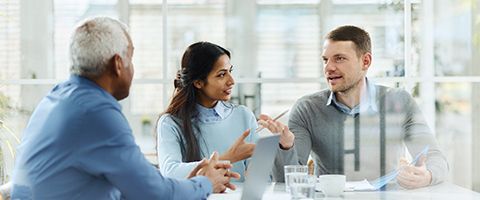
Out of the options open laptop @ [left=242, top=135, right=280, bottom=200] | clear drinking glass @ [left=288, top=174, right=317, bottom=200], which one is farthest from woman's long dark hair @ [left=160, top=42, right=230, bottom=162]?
open laptop @ [left=242, top=135, right=280, bottom=200]

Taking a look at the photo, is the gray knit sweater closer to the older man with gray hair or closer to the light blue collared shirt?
the light blue collared shirt

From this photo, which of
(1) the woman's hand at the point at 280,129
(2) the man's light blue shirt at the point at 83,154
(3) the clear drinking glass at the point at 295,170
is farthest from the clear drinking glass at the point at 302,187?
(2) the man's light blue shirt at the point at 83,154

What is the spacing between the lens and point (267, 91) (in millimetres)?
4203

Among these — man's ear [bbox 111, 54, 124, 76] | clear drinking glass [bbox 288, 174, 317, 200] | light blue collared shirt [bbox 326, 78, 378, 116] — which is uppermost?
man's ear [bbox 111, 54, 124, 76]

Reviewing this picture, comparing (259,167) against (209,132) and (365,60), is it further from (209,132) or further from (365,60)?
(365,60)

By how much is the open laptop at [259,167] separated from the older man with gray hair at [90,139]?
29cm

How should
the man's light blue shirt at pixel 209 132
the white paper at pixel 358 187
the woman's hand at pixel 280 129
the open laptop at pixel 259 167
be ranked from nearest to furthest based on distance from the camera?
the open laptop at pixel 259 167 < the white paper at pixel 358 187 < the woman's hand at pixel 280 129 < the man's light blue shirt at pixel 209 132

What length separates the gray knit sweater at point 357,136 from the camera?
3.38 metres

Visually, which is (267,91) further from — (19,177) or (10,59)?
(19,177)

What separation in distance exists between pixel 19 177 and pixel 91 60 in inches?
14.4

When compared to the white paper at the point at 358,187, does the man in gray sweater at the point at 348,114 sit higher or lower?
higher

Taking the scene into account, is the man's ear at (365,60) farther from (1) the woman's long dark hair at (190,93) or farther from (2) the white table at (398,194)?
(2) the white table at (398,194)

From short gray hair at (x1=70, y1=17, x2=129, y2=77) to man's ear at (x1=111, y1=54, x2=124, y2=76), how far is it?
1 cm

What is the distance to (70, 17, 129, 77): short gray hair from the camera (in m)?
2.01
